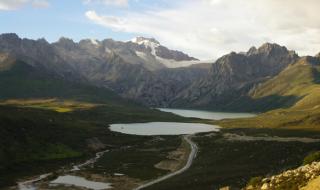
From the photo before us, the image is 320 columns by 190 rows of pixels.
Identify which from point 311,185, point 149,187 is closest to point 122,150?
point 149,187

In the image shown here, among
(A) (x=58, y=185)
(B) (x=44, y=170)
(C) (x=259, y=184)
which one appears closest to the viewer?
(C) (x=259, y=184)

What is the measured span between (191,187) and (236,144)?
96.1 meters

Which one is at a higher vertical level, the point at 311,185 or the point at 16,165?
the point at 311,185

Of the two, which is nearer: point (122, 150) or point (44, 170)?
point (44, 170)

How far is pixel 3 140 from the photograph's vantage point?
15275 cm

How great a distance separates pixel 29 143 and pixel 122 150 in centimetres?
3726

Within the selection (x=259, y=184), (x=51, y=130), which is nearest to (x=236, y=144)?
(x=51, y=130)

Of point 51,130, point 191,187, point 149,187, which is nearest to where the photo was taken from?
point 191,187

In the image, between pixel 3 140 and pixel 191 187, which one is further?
pixel 3 140

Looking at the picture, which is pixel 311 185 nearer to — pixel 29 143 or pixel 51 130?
pixel 29 143

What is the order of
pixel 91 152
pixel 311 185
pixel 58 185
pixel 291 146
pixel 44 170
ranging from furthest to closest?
pixel 91 152 → pixel 291 146 → pixel 44 170 → pixel 58 185 → pixel 311 185

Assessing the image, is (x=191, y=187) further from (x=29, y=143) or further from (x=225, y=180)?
(x=29, y=143)

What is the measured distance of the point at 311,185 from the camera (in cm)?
4178

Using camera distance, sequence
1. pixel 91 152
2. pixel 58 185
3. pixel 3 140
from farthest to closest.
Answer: pixel 91 152
pixel 3 140
pixel 58 185
